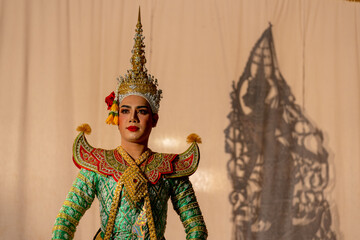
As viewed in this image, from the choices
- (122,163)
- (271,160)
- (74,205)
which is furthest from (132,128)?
(271,160)

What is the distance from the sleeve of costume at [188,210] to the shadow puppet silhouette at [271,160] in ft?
3.76

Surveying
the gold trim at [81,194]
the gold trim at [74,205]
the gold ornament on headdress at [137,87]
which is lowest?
the gold trim at [74,205]

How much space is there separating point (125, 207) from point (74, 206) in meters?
0.20

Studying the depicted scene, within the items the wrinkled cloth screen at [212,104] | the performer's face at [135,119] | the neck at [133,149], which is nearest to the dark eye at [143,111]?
the performer's face at [135,119]

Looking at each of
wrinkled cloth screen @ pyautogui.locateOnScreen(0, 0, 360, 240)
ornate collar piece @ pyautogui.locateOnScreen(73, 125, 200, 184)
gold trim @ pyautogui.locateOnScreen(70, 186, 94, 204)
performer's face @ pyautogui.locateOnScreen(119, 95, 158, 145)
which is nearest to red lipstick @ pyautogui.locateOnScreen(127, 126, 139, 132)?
performer's face @ pyautogui.locateOnScreen(119, 95, 158, 145)

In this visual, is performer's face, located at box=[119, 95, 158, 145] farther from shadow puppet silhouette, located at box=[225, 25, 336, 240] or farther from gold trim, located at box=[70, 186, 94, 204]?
shadow puppet silhouette, located at box=[225, 25, 336, 240]

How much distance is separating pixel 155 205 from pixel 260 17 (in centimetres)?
181

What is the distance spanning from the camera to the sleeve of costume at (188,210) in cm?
219

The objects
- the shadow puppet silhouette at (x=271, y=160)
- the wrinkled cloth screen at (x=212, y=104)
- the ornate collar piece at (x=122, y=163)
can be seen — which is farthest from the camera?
the shadow puppet silhouette at (x=271, y=160)

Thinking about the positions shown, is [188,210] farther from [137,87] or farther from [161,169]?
[137,87]

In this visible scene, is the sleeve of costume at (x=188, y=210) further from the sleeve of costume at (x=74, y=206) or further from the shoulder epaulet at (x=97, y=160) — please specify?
the sleeve of costume at (x=74, y=206)

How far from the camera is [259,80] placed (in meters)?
3.46

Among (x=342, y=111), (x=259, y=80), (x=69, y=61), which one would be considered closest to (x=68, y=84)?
(x=69, y=61)

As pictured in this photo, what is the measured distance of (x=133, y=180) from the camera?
214 centimetres
